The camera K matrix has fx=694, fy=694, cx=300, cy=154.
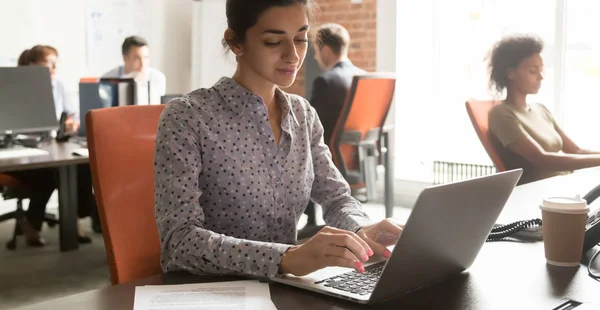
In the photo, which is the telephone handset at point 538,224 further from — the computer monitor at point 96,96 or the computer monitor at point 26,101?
the computer monitor at point 26,101

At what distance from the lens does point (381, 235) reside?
129 cm

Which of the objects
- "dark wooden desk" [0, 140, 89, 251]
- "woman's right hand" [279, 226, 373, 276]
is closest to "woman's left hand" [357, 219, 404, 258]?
"woman's right hand" [279, 226, 373, 276]

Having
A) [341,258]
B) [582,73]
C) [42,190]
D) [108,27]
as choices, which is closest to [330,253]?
[341,258]

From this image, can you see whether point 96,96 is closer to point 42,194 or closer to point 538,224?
point 42,194

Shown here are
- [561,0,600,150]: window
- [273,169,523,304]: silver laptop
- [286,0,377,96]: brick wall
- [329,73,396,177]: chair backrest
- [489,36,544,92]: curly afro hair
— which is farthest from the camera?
[286,0,377,96]: brick wall

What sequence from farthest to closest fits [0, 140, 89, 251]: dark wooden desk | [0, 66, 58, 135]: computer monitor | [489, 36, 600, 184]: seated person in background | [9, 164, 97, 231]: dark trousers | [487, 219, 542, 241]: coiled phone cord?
[9, 164, 97, 231]: dark trousers → [0, 66, 58, 135]: computer monitor → [0, 140, 89, 251]: dark wooden desk → [489, 36, 600, 184]: seated person in background → [487, 219, 542, 241]: coiled phone cord

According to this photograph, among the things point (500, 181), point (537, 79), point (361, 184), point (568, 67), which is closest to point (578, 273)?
point (500, 181)

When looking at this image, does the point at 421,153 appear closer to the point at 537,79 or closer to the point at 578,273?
the point at 537,79

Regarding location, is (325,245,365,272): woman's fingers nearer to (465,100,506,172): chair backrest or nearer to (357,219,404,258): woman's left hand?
(357,219,404,258): woman's left hand

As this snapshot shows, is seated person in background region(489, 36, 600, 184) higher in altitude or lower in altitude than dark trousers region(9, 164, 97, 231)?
higher

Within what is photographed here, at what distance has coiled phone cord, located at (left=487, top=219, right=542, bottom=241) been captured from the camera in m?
1.44

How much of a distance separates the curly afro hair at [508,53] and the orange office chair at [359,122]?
75 cm

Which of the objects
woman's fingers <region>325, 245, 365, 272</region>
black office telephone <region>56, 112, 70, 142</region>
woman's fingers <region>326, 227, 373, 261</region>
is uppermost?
woman's fingers <region>326, 227, 373, 261</region>

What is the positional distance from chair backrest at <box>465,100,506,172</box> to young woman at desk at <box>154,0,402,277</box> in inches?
70.4
